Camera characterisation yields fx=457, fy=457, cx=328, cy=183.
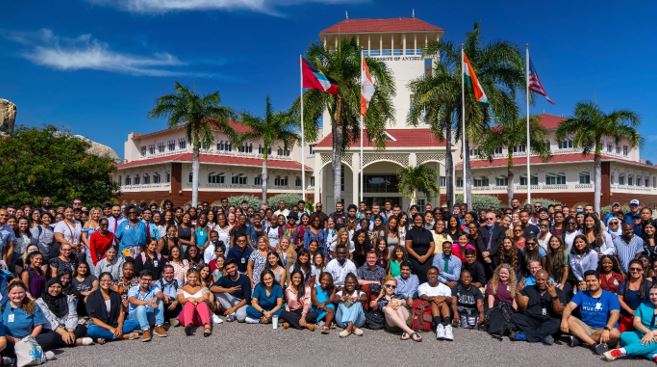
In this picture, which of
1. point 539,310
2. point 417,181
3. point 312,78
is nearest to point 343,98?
point 312,78

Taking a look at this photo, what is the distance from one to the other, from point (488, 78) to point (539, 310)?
52.5 ft

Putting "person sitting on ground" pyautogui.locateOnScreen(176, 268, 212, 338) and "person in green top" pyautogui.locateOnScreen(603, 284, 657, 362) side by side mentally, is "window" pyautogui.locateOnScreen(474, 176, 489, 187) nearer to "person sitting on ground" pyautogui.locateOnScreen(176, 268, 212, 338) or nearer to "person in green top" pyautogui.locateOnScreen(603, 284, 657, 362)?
"person in green top" pyautogui.locateOnScreen(603, 284, 657, 362)

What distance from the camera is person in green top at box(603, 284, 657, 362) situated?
6.30 m

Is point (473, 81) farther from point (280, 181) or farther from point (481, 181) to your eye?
point (280, 181)

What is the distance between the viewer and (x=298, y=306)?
8117 millimetres

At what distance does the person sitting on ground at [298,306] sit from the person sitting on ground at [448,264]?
246 cm

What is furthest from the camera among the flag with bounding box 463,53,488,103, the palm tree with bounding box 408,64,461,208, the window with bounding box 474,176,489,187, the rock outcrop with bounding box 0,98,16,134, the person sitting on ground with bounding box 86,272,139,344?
the rock outcrop with bounding box 0,98,16,134

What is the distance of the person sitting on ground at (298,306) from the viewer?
26.0ft

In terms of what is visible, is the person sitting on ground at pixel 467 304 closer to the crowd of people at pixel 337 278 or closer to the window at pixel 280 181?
the crowd of people at pixel 337 278

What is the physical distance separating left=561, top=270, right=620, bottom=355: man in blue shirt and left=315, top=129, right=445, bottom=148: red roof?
78.1 ft

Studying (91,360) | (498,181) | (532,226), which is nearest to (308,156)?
(498,181)

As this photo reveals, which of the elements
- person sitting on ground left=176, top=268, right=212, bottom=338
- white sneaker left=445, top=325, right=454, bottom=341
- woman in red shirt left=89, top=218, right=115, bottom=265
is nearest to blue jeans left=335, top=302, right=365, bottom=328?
white sneaker left=445, top=325, right=454, bottom=341

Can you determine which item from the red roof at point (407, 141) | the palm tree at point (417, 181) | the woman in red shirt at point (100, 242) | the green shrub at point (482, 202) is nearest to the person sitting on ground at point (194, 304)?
the woman in red shirt at point (100, 242)

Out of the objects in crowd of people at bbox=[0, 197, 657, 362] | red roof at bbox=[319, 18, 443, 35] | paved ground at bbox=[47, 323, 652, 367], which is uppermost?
red roof at bbox=[319, 18, 443, 35]
